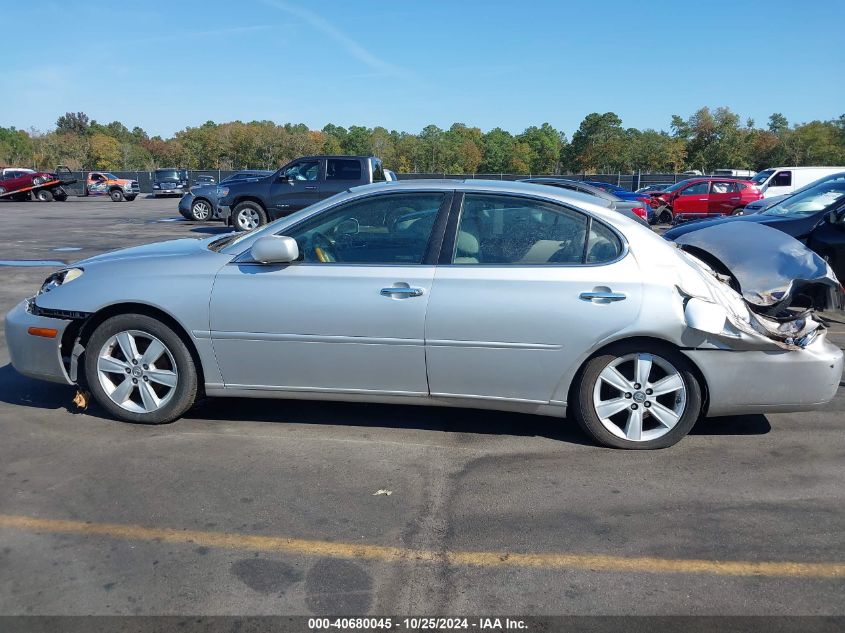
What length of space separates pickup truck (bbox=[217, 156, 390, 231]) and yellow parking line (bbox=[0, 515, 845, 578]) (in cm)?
1375

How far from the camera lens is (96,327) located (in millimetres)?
4754

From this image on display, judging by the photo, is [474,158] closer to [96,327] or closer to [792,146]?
[792,146]

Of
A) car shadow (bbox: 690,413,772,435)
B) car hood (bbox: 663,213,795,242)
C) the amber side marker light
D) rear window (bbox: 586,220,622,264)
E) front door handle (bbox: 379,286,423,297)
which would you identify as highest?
rear window (bbox: 586,220,622,264)

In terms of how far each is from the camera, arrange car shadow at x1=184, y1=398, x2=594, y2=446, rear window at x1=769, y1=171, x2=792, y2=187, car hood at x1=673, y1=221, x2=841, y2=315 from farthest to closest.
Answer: rear window at x1=769, y1=171, x2=792, y2=187 < car hood at x1=673, y1=221, x2=841, y2=315 < car shadow at x1=184, y1=398, x2=594, y2=446

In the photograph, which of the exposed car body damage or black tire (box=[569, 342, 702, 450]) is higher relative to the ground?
the exposed car body damage

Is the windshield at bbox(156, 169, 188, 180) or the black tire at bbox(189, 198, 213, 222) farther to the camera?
the windshield at bbox(156, 169, 188, 180)

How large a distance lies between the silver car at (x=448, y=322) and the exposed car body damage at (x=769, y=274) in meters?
0.27

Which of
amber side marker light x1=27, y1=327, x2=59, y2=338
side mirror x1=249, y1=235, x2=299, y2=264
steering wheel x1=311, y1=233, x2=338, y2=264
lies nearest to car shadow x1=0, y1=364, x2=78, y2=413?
amber side marker light x1=27, y1=327, x2=59, y2=338

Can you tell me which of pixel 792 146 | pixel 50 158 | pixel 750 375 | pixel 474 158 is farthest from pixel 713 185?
pixel 50 158

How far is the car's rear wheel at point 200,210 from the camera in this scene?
72.4 ft

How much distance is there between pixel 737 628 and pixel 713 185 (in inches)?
966

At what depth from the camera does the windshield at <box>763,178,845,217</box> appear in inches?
355

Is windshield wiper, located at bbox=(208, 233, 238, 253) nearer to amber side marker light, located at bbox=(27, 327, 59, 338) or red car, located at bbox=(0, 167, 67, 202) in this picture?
amber side marker light, located at bbox=(27, 327, 59, 338)

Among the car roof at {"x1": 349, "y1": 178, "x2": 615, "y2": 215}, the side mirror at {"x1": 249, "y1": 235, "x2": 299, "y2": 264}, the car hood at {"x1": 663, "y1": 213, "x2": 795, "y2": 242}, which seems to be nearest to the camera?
the side mirror at {"x1": 249, "y1": 235, "x2": 299, "y2": 264}
